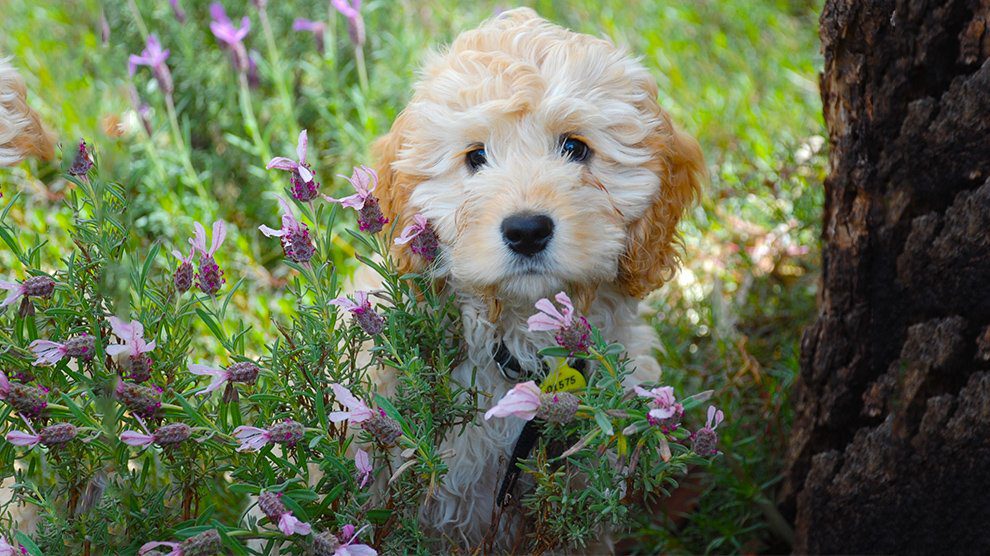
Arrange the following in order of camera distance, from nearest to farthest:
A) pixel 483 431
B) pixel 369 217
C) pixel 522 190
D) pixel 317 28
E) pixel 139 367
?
pixel 139 367
pixel 369 217
pixel 522 190
pixel 483 431
pixel 317 28

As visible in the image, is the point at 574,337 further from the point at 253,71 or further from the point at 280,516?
the point at 253,71

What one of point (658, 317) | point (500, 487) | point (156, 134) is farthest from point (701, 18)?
point (500, 487)

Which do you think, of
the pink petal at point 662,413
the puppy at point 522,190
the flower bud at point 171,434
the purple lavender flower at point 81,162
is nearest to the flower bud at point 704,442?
the pink petal at point 662,413

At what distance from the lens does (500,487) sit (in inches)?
96.1

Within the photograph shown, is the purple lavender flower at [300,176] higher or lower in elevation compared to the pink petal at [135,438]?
higher

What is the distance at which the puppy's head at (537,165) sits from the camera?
86.3 inches

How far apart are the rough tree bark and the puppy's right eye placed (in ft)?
3.00

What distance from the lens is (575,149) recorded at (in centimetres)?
240

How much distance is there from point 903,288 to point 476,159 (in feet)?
3.72

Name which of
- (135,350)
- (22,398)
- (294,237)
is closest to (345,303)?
(294,237)

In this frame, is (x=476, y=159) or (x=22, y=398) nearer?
(x=22, y=398)

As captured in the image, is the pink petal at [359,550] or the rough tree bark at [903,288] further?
the rough tree bark at [903,288]

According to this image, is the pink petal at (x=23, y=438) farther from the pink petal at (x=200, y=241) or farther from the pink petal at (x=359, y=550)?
the pink petal at (x=359, y=550)

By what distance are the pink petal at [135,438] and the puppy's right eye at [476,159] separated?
0.99 metres
